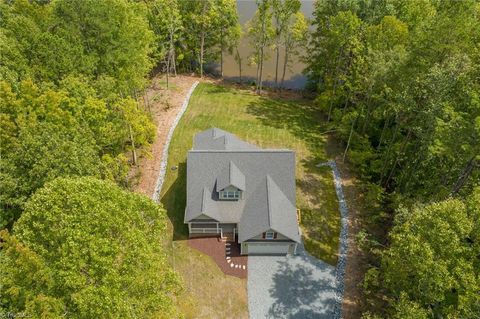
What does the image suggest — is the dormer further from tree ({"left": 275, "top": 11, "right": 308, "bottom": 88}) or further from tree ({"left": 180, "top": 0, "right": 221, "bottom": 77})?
tree ({"left": 180, "top": 0, "right": 221, "bottom": 77})

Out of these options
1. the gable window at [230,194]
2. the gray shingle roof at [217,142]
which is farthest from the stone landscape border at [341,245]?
the gable window at [230,194]

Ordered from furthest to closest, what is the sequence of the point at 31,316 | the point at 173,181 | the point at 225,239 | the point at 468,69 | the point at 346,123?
the point at 346,123 → the point at 173,181 → the point at 225,239 → the point at 468,69 → the point at 31,316

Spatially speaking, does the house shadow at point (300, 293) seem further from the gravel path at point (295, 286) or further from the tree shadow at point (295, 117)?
the tree shadow at point (295, 117)

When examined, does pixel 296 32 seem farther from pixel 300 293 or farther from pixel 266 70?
pixel 300 293

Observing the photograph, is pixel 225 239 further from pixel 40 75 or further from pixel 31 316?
pixel 40 75

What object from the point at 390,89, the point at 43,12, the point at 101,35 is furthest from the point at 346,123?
the point at 43,12

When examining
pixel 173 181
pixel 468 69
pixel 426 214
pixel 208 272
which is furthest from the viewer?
pixel 173 181

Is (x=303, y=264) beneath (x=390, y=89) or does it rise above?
beneath

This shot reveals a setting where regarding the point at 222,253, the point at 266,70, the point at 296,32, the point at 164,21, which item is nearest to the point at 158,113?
the point at 164,21
